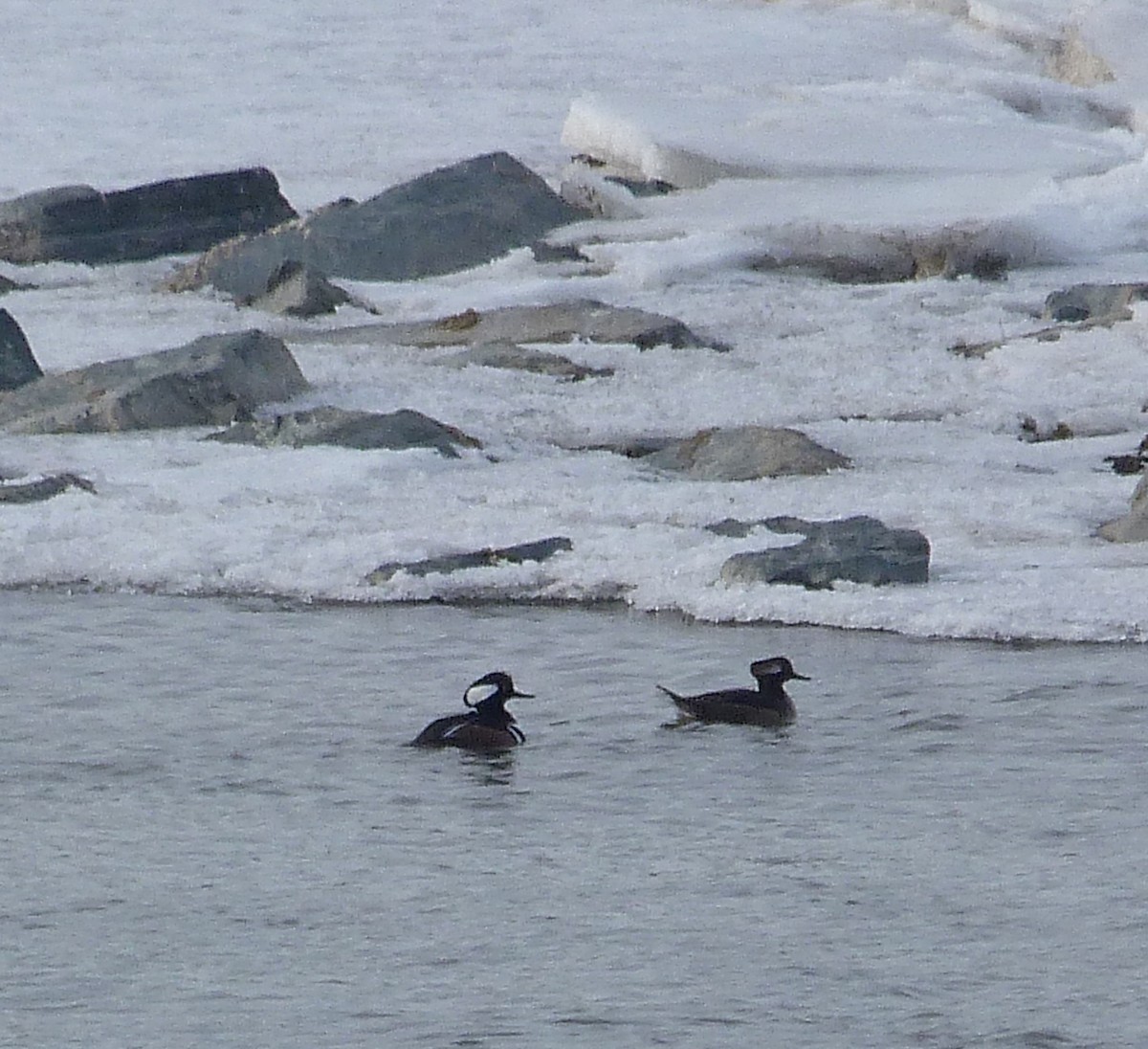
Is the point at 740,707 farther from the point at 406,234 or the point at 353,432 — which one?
the point at 406,234

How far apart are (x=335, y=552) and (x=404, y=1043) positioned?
5.69 metres

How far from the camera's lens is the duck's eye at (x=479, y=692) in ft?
29.8

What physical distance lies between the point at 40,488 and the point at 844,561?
4001mm

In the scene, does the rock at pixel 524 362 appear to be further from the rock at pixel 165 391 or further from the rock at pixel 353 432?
the rock at pixel 353 432

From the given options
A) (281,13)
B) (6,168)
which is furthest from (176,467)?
(281,13)

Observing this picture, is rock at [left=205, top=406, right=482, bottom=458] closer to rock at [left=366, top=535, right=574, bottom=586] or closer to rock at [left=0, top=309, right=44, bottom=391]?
rock at [left=0, top=309, right=44, bottom=391]

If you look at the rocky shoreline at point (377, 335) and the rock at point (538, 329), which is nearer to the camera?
the rocky shoreline at point (377, 335)

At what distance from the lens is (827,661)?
1038cm

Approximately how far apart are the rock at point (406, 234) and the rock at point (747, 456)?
5.50 m

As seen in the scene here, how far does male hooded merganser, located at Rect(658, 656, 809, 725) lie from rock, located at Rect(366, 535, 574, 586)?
2.42 metres

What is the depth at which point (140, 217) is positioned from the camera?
20.8 metres

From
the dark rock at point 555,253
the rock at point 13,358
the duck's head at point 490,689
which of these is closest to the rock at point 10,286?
the rock at point 13,358

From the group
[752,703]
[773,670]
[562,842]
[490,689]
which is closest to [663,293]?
[773,670]

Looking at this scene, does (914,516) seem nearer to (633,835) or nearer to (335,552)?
(335,552)
